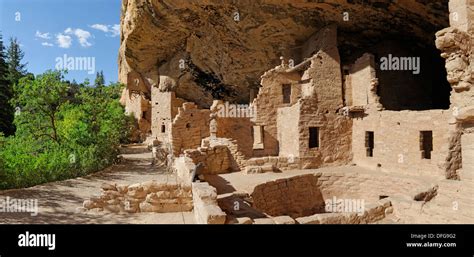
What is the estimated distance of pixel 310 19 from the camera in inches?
534

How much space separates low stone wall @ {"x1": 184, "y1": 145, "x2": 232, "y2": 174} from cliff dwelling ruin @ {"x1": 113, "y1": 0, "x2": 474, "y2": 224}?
0.15 feet

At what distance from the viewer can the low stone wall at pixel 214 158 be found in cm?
1231

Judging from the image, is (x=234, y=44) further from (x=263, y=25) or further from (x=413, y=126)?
(x=413, y=126)

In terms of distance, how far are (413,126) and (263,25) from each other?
7.11m

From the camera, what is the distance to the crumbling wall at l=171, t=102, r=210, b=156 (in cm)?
1623

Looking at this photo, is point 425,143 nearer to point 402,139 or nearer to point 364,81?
point 402,139

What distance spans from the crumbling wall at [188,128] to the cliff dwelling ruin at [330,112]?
0.05 m

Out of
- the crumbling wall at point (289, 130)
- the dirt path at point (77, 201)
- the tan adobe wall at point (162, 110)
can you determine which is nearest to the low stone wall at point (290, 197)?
the crumbling wall at point (289, 130)

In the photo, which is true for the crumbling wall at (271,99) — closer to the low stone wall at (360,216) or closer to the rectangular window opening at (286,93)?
the rectangular window opening at (286,93)
